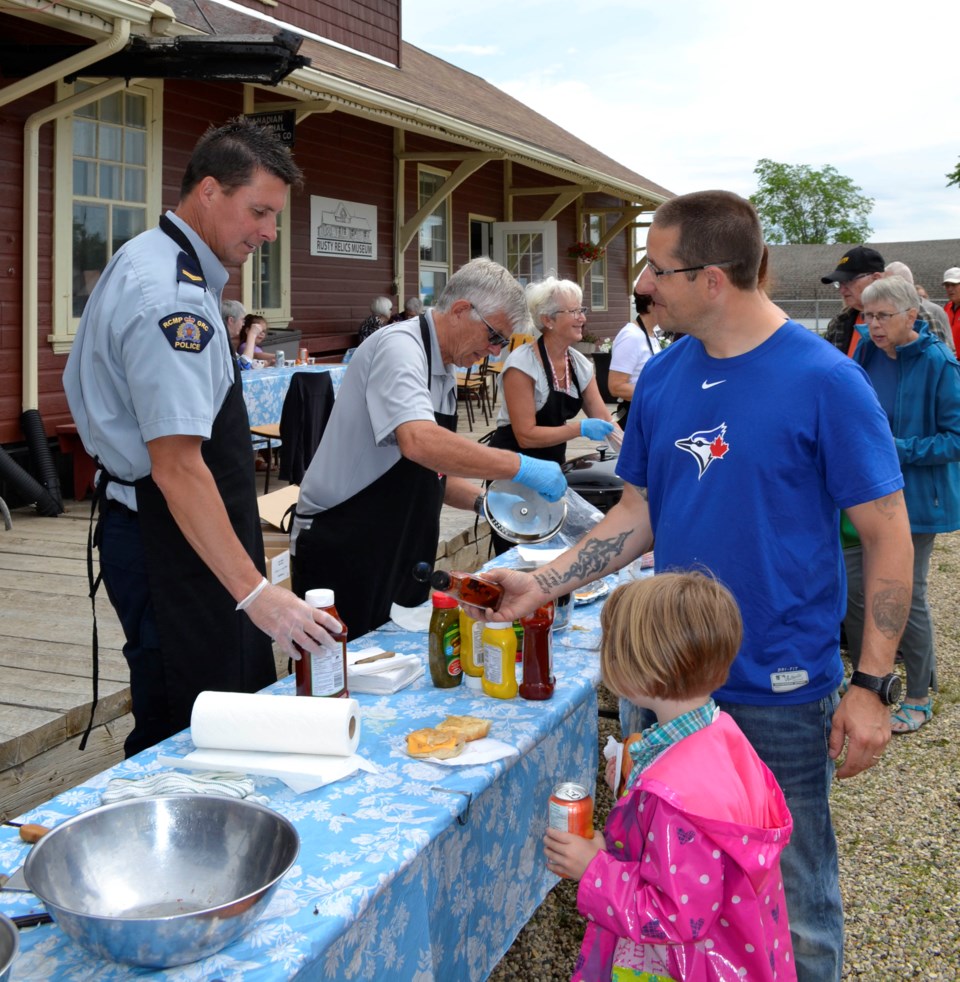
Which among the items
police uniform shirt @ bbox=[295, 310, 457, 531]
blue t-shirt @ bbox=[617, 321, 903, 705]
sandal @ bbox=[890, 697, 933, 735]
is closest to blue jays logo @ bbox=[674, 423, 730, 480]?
blue t-shirt @ bbox=[617, 321, 903, 705]

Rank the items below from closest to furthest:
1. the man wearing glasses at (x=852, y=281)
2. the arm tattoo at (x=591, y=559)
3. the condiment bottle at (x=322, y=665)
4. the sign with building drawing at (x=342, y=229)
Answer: the condiment bottle at (x=322, y=665) < the arm tattoo at (x=591, y=559) < the man wearing glasses at (x=852, y=281) < the sign with building drawing at (x=342, y=229)

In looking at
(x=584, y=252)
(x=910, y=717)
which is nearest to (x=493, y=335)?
(x=910, y=717)

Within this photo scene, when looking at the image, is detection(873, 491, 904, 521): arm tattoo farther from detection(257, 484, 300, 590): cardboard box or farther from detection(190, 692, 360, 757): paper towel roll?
detection(257, 484, 300, 590): cardboard box

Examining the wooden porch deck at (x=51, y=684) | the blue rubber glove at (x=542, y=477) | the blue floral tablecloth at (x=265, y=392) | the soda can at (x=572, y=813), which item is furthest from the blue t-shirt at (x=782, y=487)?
the blue floral tablecloth at (x=265, y=392)

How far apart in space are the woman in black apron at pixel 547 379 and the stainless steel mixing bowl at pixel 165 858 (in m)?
3.02

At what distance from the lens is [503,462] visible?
2.83 meters

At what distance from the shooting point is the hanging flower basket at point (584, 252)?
17297 millimetres

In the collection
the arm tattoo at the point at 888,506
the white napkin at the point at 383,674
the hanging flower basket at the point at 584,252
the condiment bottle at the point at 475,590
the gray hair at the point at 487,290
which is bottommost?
the white napkin at the point at 383,674

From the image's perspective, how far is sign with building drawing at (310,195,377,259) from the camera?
35.8 feet

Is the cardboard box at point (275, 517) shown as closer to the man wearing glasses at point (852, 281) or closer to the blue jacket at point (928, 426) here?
the blue jacket at point (928, 426)

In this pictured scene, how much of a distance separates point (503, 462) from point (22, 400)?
18.0ft

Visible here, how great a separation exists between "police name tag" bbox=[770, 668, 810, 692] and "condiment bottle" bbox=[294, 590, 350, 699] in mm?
863

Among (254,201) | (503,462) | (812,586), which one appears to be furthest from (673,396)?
(254,201)

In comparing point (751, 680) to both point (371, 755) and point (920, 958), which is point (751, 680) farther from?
point (920, 958)
